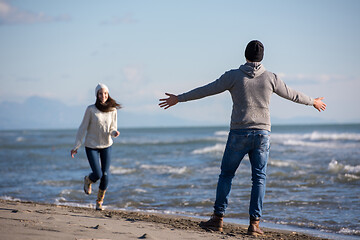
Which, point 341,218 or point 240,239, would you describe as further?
point 341,218

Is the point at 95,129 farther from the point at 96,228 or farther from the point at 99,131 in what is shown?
the point at 96,228

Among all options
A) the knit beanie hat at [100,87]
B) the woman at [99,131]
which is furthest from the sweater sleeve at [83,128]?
the knit beanie hat at [100,87]

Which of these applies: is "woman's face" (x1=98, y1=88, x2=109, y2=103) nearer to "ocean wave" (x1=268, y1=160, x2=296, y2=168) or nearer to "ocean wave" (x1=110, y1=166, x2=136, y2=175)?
"ocean wave" (x1=110, y1=166, x2=136, y2=175)

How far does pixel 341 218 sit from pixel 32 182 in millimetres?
8124

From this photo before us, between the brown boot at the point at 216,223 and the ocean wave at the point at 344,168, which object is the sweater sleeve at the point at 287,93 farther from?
the ocean wave at the point at 344,168

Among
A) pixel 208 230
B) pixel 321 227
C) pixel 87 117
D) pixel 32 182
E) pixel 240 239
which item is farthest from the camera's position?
pixel 32 182

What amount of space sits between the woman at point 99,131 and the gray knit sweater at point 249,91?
2271 millimetres

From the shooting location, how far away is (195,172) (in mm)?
13297

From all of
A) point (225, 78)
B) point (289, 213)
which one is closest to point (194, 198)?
point (289, 213)

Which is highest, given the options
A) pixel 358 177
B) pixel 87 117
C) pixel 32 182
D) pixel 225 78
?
pixel 225 78

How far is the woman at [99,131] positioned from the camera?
688cm

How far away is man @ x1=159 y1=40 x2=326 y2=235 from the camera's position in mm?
4941

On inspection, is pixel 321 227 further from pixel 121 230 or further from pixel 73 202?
pixel 73 202

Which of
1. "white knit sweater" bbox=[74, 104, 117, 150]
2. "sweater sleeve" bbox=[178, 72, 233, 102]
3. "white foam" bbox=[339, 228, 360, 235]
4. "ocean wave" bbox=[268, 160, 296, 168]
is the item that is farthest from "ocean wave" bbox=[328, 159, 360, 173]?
"sweater sleeve" bbox=[178, 72, 233, 102]
